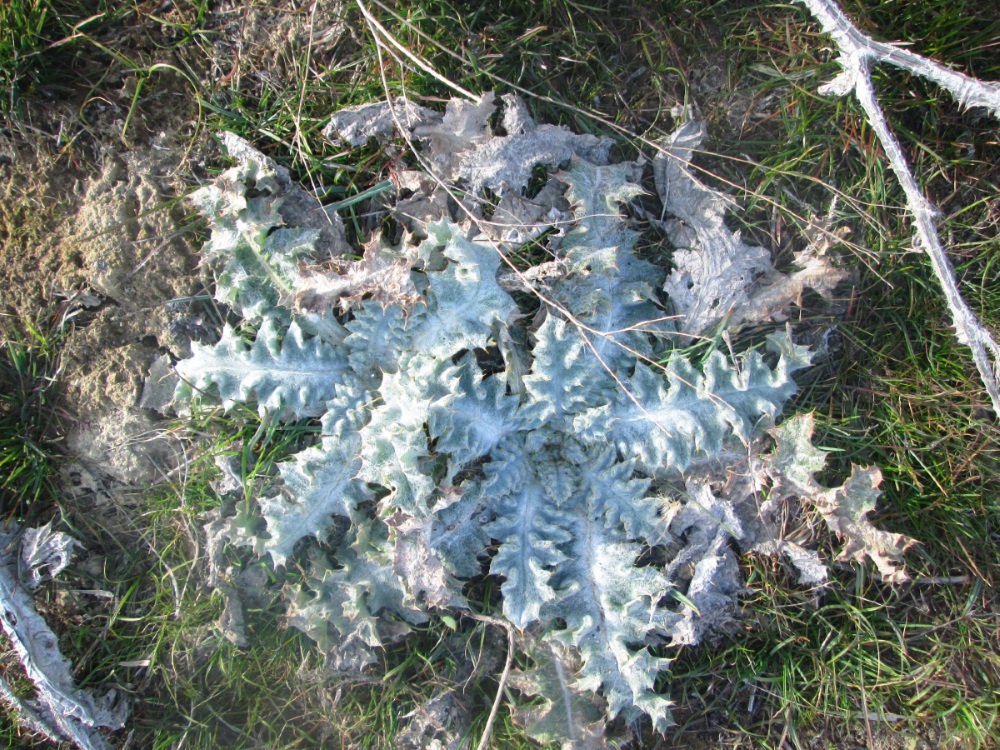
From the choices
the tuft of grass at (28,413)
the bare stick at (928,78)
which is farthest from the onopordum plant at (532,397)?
the tuft of grass at (28,413)

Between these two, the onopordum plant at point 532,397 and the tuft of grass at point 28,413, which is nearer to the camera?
the onopordum plant at point 532,397

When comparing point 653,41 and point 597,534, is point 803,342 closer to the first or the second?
point 597,534

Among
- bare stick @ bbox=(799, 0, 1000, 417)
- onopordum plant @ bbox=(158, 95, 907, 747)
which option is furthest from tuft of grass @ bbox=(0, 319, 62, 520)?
bare stick @ bbox=(799, 0, 1000, 417)

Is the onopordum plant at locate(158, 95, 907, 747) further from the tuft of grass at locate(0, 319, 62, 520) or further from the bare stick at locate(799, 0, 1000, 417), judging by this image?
the tuft of grass at locate(0, 319, 62, 520)

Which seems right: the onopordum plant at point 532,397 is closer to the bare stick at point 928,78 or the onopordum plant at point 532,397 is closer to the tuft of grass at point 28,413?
the bare stick at point 928,78

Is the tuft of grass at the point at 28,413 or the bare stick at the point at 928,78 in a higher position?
the bare stick at the point at 928,78

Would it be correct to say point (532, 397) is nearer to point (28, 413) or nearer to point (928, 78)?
point (928, 78)

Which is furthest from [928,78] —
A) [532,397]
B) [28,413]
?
[28,413]
